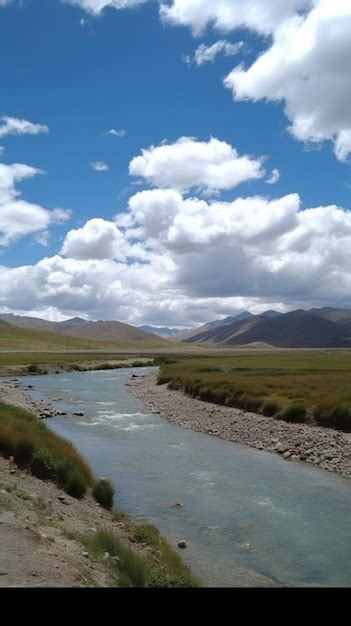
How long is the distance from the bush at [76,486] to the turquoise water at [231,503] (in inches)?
58.2

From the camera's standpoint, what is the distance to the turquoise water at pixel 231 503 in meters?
14.4

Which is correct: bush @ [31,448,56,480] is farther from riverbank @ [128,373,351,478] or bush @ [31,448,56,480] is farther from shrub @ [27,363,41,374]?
shrub @ [27,363,41,374]

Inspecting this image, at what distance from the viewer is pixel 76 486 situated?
20.1m

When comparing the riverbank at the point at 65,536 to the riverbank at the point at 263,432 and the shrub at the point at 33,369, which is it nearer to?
the riverbank at the point at 263,432

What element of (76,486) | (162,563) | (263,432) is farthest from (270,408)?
(162,563)

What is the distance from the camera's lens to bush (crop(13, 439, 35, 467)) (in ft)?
71.9

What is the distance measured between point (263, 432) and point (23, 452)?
19.7 meters

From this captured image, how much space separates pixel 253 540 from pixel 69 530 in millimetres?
5729

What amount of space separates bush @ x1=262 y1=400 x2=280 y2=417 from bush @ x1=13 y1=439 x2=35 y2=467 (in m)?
25.4

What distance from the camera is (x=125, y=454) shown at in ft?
98.1

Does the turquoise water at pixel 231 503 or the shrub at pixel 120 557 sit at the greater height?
the shrub at pixel 120 557

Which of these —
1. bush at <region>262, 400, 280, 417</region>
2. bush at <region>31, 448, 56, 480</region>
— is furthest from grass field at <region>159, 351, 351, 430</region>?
bush at <region>31, 448, 56, 480</region>

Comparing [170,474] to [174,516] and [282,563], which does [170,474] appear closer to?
[174,516]

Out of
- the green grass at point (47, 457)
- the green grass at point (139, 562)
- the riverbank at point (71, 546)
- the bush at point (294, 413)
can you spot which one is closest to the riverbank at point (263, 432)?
the bush at point (294, 413)
